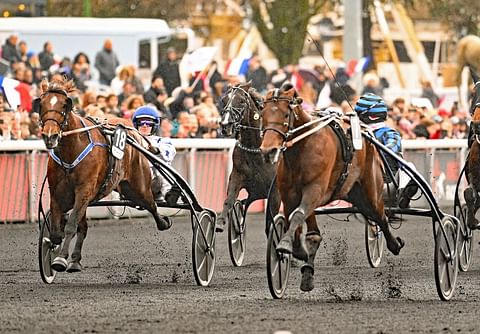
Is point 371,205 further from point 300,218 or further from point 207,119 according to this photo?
point 207,119

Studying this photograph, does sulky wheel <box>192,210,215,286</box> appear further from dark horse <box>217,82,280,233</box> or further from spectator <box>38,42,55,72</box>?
spectator <box>38,42,55,72</box>

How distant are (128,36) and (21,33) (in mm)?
2024

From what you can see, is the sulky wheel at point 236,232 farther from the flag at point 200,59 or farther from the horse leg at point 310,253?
the flag at point 200,59

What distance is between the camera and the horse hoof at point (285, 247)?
1074 cm

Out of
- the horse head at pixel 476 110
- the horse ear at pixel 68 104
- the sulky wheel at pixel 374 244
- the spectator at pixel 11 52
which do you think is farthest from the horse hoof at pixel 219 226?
the spectator at pixel 11 52

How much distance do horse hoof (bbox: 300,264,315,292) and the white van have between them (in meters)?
12.8

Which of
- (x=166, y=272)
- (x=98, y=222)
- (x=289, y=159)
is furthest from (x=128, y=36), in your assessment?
(x=289, y=159)

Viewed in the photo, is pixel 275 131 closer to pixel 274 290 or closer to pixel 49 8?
pixel 274 290

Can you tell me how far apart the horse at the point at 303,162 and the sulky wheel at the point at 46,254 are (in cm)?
207

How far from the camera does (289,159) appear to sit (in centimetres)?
1134

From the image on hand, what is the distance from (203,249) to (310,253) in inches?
56.1

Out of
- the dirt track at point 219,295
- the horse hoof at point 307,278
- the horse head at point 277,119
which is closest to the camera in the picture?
the dirt track at point 219,295

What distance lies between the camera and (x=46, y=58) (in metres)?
23.0

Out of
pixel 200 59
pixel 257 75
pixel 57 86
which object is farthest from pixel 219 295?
pixel 257 75
